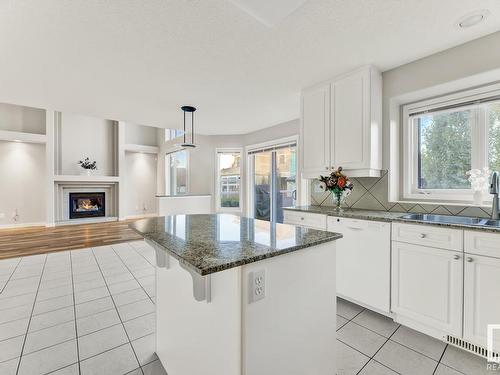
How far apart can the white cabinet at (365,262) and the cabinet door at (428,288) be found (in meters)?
0.08

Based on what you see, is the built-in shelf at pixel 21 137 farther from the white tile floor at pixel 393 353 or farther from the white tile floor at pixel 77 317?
the white tile floor at pixel 393 353

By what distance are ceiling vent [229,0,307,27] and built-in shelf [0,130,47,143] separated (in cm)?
716

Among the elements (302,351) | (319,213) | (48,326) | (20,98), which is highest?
(20,98)

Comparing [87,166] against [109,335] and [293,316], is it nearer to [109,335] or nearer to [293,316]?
[109,335]

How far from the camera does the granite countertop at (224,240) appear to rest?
0.87 meters

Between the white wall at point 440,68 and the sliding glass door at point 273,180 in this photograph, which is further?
the sliding glass door at point 273,180

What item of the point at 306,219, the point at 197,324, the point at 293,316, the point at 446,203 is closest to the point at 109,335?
the point at 197,324

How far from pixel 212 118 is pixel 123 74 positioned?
1.85 m

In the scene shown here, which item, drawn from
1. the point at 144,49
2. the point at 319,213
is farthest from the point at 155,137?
the point at 319,213

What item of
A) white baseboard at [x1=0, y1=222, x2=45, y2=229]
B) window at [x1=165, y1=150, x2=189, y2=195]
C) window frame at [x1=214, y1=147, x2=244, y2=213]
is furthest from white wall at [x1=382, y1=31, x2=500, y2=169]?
white baseboard at [x1=0, y1=222, x2=45, y2=229]

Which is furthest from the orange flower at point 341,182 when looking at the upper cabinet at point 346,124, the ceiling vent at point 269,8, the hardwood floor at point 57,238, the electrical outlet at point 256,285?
→ the hardwood floor at point 57,238

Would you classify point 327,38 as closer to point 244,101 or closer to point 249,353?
point 244,101

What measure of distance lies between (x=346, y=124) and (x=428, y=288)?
1.63 meters

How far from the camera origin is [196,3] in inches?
61.6
